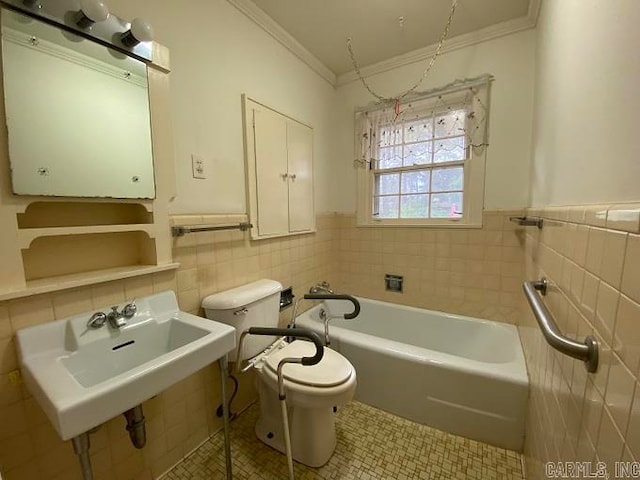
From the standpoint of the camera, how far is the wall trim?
1.65 metres

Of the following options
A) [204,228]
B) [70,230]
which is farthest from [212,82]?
[70,230]

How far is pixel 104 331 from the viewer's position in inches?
40.7

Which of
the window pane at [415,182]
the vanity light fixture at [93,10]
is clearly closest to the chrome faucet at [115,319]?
Result: the vanity light fixture at [93,10]

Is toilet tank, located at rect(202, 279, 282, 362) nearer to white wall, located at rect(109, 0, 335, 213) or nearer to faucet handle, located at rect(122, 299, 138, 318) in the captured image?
faucet handle, located at rect(122, 299, 138, 318)

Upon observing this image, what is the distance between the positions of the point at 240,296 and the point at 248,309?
85 mm

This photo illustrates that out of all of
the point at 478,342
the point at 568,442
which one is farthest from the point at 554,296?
the point at 478,342

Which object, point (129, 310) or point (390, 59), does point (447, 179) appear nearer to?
point (390, 59)

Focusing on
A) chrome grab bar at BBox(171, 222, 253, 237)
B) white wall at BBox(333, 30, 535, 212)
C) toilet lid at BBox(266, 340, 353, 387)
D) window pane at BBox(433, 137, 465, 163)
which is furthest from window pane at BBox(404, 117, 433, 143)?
toilet lid at BBox(266, 340, 353, 387)

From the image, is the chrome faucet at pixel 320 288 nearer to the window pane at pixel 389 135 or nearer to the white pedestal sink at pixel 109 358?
the white pedestal sink at pixel 109 358

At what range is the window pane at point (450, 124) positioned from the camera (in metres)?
2.04

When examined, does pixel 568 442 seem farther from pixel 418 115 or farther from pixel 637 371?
pixel 418 115

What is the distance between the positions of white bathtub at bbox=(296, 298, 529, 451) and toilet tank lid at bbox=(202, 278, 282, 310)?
565 millimetres

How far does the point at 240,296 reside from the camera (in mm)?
1443

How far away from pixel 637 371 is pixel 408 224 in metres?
1.94
